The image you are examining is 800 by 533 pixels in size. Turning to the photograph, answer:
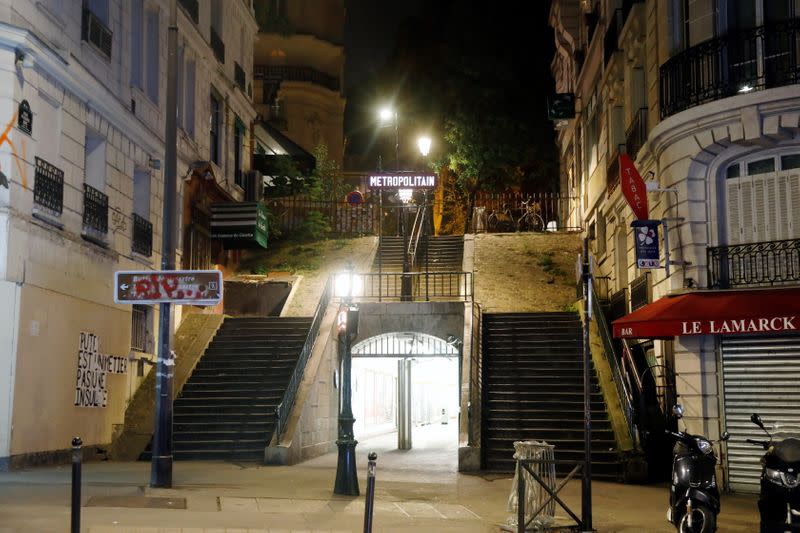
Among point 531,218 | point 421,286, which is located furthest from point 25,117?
point 531,218

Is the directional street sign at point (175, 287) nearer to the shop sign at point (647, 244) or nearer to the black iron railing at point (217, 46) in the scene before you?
the shop sign at point (647, 244)

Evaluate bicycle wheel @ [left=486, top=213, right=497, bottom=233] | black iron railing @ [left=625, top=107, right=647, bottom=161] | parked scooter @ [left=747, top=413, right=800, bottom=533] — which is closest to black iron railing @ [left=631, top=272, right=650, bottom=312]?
black iron railing @ [left=625, top=107, right=647, bottom=161]

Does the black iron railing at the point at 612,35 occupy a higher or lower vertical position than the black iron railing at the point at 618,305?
higher

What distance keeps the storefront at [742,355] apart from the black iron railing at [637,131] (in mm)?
5049

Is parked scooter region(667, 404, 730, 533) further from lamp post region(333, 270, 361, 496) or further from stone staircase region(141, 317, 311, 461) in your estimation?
stone staircase region(141, 317, 311, 461)

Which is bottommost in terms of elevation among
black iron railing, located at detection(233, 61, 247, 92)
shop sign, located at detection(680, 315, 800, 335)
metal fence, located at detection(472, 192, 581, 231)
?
shop sign, located at detection(680, 315, 800, 335)

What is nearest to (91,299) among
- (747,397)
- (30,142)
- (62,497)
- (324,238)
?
(30,142)

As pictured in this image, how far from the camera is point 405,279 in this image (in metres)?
27.5

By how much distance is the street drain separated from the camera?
1247cm

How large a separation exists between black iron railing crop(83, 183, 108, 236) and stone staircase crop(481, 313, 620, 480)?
8.94 meters

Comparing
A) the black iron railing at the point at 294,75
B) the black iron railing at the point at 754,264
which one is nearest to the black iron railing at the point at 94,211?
the black iron railing at the point at 754,264

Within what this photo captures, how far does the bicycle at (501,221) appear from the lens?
1569 inches

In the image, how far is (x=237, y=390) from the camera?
882 inches

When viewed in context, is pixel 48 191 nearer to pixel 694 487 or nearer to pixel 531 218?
pixel 694 487
